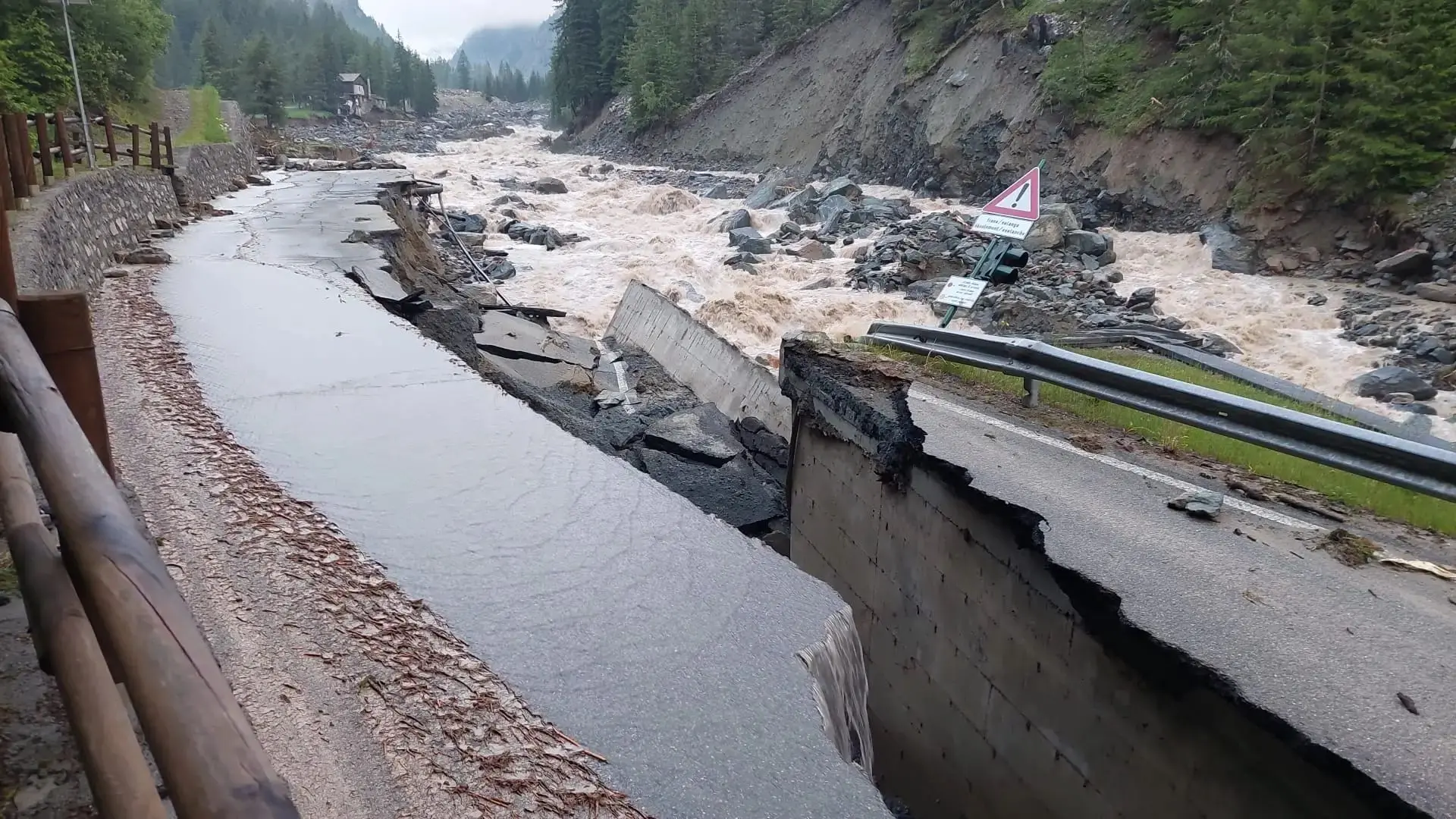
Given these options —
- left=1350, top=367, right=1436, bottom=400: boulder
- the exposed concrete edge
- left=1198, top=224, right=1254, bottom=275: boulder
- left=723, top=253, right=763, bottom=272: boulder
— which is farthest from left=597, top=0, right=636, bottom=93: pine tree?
the exposed concrete edge

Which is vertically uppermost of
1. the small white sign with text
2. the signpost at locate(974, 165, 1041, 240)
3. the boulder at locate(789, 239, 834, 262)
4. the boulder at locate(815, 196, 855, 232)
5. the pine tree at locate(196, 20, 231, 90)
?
the pine tree at locate(196, 20, 231, 90)

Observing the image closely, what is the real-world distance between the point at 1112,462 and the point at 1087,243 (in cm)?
1556

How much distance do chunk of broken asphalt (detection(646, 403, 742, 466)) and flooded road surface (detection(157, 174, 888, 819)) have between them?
9.12 ft

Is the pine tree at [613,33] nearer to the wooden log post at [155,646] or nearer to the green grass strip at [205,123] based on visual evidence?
the green grass strip at [205,123]

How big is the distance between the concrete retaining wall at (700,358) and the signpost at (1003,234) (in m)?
2.89

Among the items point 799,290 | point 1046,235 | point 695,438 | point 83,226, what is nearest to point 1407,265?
point 1046,235

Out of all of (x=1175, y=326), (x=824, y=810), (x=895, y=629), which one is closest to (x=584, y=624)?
(x=824, y=810)

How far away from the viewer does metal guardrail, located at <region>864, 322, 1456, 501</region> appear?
419cm

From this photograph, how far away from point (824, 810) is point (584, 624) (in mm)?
1138

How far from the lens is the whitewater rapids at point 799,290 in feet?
45.2

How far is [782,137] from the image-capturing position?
45562 millimetres

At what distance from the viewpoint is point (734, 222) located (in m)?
25.8

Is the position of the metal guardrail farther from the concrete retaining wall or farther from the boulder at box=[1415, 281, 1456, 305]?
the boulder at box=[1415, 281, 1456, 305]

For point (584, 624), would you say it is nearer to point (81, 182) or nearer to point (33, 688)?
point (33, 688)
